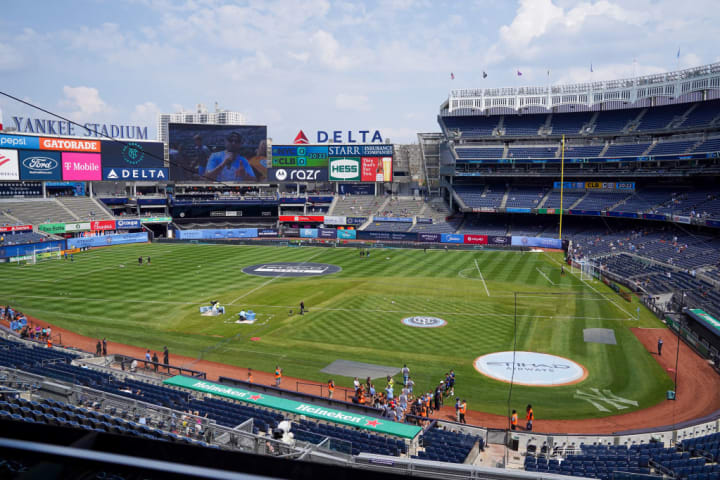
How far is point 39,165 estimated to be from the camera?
267 feet

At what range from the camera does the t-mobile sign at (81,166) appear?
84.6m

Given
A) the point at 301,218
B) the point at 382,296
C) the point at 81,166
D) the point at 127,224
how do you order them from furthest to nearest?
the point at 301,218 < the point at 127,224 < the point at 81,166 < the point at 382,296

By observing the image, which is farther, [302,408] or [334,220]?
[334,220]

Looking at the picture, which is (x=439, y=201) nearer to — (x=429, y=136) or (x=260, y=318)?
(x=429, y=136)

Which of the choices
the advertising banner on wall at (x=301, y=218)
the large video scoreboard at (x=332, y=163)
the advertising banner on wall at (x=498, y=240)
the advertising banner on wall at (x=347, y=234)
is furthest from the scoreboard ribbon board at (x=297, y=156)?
the advertising banner on wall at (x=498, y=240)

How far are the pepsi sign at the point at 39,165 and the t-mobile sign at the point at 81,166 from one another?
118cm

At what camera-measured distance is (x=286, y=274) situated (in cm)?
5778

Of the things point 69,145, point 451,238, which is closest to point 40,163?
point 69,145

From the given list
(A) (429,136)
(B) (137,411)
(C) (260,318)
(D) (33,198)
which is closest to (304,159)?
(A) (429,136)

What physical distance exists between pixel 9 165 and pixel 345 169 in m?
54.5

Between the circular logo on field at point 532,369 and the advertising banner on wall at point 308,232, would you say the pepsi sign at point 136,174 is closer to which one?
the advertising banner on wall at point 308,232

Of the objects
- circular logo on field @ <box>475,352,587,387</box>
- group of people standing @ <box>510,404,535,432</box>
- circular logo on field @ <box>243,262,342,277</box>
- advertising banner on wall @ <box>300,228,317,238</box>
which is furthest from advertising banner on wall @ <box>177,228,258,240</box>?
group of people standing @ <box>510,404,535,432</box>

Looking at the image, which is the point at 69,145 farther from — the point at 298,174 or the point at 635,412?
the point at 635,412

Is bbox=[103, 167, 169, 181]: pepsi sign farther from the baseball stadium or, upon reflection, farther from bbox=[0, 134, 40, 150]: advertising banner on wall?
bbox=[0, 134, 40, 150]: advertising banner on wall
